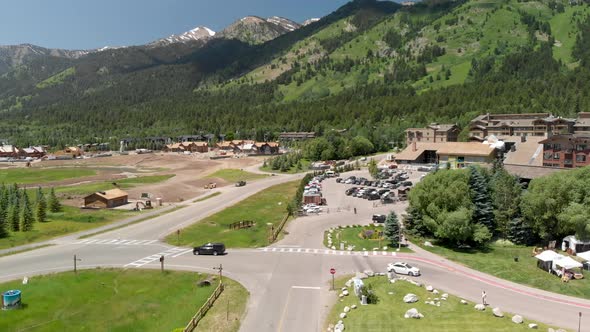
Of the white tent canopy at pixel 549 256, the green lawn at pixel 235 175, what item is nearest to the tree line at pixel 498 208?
the white tent canopy at pixel 549 256

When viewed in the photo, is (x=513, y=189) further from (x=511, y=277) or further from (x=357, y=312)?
(x=357, y=312)

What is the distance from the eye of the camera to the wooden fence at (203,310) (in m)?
29.7

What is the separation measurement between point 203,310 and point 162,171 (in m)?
125

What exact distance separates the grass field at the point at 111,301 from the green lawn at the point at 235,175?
80004 mm

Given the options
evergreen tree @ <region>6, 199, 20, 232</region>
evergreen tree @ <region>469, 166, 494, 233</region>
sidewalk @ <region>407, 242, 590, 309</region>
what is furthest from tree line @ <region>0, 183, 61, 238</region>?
→ evergreen tree @ <region>469, 166, 494, 233</region>

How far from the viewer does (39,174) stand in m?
145

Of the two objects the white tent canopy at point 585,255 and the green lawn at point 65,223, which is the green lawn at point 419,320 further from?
the green lawn at point 65,223

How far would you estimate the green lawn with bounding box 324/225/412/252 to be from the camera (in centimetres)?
4978

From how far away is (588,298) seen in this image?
34500 mm

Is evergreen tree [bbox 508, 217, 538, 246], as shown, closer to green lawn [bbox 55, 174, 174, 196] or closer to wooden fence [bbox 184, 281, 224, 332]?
wooden fence [bbox 184, 281, 224, 332]

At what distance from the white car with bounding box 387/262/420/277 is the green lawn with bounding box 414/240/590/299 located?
694 centimetres

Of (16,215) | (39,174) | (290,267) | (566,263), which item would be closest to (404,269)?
(290,267)

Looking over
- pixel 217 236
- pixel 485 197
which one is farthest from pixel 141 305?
pixel 485 197

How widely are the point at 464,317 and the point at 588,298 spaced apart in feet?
42.6
